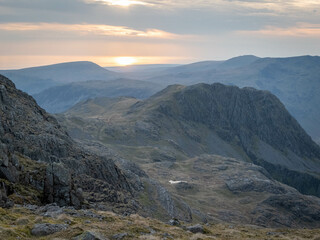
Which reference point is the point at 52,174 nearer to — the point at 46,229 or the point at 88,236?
the point at 46,229

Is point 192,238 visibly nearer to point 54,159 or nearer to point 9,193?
point 9,193

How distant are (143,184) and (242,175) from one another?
89.2 m

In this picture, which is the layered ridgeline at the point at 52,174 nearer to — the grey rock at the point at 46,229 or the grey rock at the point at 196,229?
the grey rock at the point at 46,229

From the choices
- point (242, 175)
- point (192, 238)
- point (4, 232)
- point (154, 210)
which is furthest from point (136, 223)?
point (242, 175)

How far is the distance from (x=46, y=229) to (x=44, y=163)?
24284mm

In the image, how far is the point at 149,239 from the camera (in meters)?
30.8

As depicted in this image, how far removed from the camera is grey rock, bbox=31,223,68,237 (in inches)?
1156

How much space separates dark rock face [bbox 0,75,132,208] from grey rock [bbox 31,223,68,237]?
856 centimetres

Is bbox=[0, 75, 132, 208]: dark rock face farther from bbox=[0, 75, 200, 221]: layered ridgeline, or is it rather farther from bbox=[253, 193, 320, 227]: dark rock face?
bbox=[253, 193, 320, 227]: dark rock face

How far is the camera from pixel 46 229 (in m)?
29.9

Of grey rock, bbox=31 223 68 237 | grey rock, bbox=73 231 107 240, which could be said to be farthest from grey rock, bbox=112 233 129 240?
grey rock, bbox=31 223 68 237

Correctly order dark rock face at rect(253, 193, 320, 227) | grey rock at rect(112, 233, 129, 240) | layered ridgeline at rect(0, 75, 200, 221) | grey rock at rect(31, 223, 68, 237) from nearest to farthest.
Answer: grey rock at rect(31, 223, 68, 237)
grey rock at rect(112, 233, 129, 240)
layered ridgeline at rect(0, 75, 200, 221)
dark rock face at rect(253, 193, 320, 227)

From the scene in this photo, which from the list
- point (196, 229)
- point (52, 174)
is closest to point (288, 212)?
point (196, 229)

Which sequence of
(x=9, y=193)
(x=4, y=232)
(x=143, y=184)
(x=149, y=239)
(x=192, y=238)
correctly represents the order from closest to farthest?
(x=4, y=232)
(x=149, y=239)
(x=192, y=238)
(x=9, y=193)
(x=143, y=184)
